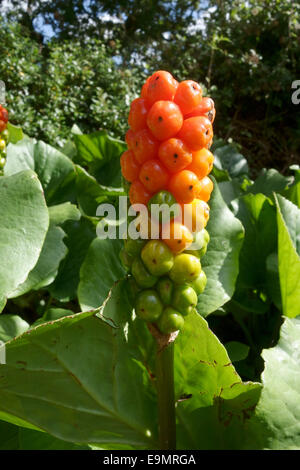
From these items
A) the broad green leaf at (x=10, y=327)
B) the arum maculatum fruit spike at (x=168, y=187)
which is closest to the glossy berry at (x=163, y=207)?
the arum maculatum fruit spike at (x=168, y=187)

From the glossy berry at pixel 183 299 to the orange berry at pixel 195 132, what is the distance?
0.66ft

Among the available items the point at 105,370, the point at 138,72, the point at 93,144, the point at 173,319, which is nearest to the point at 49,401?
the point at 105,370

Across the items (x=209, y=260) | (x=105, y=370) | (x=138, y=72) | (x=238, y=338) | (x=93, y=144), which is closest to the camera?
(x=105, y=370)

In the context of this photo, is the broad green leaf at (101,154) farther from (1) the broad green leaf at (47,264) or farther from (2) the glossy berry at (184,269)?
(2) the glossy berry at (184,269)

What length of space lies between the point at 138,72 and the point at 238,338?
386 centimetres

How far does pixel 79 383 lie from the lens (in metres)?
0.67

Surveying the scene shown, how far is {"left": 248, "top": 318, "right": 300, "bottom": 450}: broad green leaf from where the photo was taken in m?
0.66

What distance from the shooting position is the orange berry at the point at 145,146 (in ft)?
1.87

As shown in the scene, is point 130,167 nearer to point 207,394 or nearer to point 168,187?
point 168,187

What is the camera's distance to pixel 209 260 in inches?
37.7

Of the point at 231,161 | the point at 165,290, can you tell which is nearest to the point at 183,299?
the point at 165,290

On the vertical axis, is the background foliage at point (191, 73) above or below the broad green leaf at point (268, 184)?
above

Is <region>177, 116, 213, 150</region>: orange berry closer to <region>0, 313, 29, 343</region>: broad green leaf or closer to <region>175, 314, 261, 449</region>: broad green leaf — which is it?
<region>175, 314, 261, 449</region>: broad green leaf
